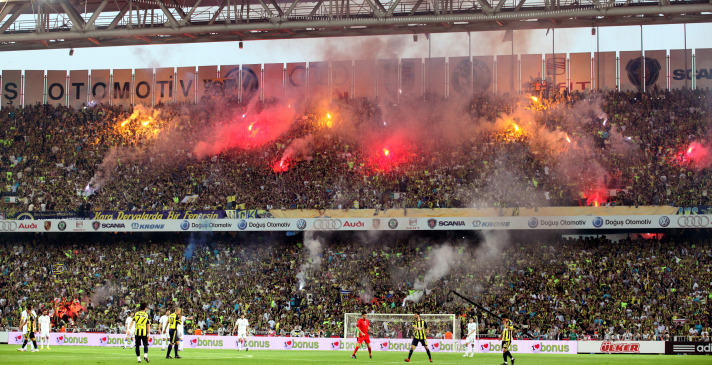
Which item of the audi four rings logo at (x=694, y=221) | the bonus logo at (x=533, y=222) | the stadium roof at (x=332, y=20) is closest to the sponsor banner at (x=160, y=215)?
the stadium roof at (x=332, y=20)

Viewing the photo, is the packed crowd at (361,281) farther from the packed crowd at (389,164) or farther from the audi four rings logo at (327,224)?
the packed crowd at (389,164)

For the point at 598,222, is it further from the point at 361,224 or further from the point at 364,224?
the point at 361,224

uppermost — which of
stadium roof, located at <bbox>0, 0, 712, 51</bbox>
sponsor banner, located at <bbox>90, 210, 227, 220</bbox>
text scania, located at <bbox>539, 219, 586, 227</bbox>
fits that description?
stadium roof, located at <bbox>0, 0, 712, 51</bbox>

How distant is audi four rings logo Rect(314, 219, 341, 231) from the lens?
145 feet

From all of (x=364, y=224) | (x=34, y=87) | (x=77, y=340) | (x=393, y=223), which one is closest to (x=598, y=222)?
(x=393, y=223)

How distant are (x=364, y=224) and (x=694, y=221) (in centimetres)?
1762

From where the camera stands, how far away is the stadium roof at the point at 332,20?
33469mm

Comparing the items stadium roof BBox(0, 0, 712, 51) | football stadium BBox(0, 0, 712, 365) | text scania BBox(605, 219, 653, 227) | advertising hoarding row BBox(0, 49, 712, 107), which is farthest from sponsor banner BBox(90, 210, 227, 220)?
text scania BBox(605, 219, 653, 227)

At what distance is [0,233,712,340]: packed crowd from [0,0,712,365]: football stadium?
133 mm

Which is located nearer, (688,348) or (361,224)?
(688,348)

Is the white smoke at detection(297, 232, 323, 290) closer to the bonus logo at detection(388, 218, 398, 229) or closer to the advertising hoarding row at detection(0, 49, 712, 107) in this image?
the bonus logo at detection(388, 218, 398, 229)

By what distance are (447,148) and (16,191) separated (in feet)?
88.4

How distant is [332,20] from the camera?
34375 millimetres

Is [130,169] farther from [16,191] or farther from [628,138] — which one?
[628,138]
